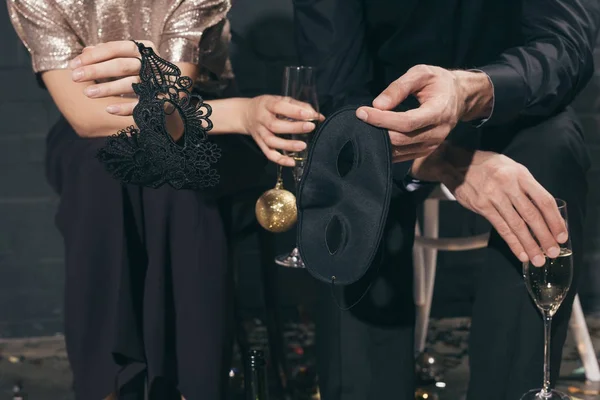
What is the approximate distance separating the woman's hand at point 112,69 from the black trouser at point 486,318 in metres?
0.43

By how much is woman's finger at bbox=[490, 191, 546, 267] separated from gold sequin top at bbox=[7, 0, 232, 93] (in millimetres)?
595

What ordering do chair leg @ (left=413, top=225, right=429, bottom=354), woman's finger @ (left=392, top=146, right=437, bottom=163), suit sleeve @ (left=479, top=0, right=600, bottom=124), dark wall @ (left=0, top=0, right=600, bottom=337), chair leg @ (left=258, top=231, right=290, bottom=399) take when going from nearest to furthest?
woman's finger @ (left=392, top=146, right=437, bottom=163) → suit sleeve @ (left=479, top=0, right=600, bottom=124) → chair leg @ (left=258, top=231, right=290, bottom=399) → chair leg @ (left=413, top=225, right=429, bottom=354) → dark wall @ (left=0, top=0, right=600, bottom=337)

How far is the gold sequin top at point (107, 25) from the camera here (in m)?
1.56

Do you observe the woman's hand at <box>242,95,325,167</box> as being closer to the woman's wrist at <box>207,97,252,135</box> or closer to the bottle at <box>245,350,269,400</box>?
the woman's wrist at <box>207,97,252,135</box>

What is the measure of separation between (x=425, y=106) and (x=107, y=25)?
70 cm

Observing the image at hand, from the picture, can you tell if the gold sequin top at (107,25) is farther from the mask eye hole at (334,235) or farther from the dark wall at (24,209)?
the dark wall at (24,209)

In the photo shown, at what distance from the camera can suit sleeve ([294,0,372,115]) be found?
1.49 m

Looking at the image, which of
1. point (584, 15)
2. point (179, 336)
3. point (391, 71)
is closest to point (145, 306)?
point (179, 336)

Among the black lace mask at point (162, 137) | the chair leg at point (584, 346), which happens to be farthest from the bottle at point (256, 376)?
the chair leg at point (584, 346)

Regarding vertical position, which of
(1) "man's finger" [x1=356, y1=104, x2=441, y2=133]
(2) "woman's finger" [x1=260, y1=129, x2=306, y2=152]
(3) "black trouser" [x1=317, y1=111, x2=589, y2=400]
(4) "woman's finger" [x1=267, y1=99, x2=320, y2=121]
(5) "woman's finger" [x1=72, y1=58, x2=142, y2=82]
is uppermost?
(5) "woman's finger" [x1=72, y1=58, x2=142, y2=82]

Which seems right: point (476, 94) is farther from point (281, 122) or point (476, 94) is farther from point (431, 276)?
point (431, 276)

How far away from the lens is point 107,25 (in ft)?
5.29

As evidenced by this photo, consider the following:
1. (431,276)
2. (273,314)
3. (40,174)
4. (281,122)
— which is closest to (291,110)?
(281,122)

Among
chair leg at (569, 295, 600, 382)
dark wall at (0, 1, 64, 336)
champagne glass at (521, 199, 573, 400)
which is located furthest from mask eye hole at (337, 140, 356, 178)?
dark wall at (0, 1, 64, 336)
